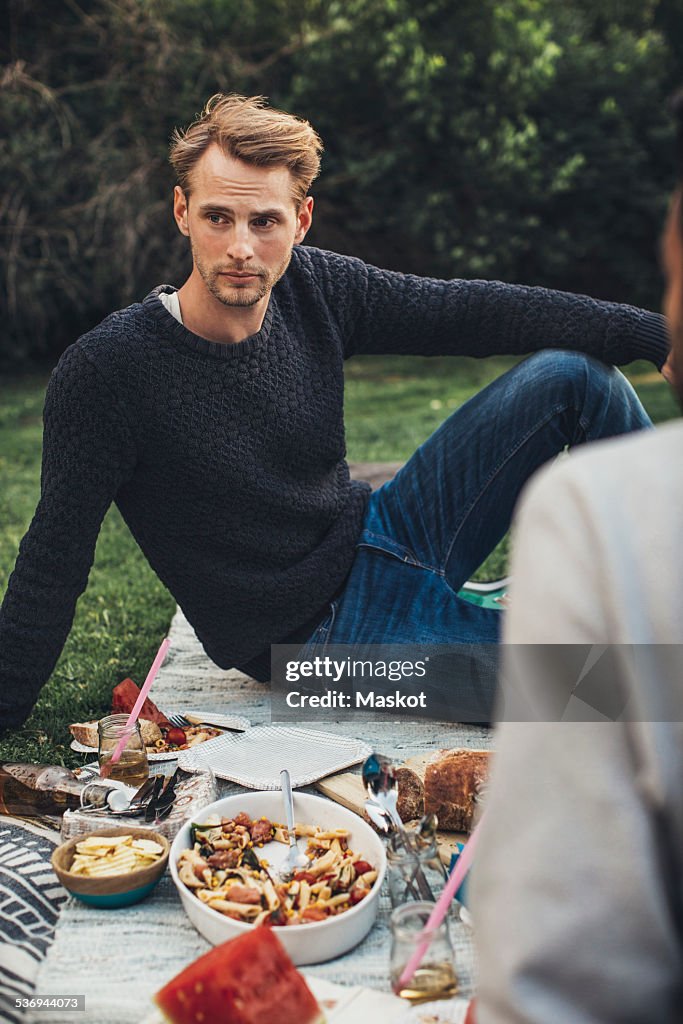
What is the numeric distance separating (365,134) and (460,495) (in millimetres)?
9548

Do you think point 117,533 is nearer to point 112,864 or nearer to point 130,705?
point 130,705

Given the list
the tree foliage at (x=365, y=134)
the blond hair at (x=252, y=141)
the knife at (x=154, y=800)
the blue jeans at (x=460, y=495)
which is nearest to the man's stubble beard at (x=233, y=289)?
the blond hair at (x=252, y=141)

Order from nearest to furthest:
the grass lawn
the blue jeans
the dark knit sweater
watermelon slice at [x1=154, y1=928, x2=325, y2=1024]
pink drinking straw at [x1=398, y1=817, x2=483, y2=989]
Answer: watermelon slice at [x1=154, y1=928, x2=325, y2=1024], pink drinking straw at [x1=398, y1=817, x2=483, y2=989], the dark knit sweater, the blue jeans, the grass lawn

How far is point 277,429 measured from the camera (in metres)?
2.72

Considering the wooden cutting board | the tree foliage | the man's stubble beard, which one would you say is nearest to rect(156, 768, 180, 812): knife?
the wooden cutting board

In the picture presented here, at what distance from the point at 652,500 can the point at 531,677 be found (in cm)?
17

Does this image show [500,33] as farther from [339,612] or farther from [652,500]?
[652,500]

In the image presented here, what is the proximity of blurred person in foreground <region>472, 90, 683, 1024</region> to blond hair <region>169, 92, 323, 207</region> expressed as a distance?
1932 mm

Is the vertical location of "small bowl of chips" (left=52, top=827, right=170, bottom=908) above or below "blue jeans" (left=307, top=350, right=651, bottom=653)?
below

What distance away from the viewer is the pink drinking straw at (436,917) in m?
1.60

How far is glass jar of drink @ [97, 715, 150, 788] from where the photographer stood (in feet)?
7.50

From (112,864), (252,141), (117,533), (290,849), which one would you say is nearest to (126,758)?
(112,864)

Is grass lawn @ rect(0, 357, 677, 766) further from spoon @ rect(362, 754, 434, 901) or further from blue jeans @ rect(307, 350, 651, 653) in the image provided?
spoon @ rect(362, 754, 434, 901)

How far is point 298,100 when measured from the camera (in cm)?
1102
